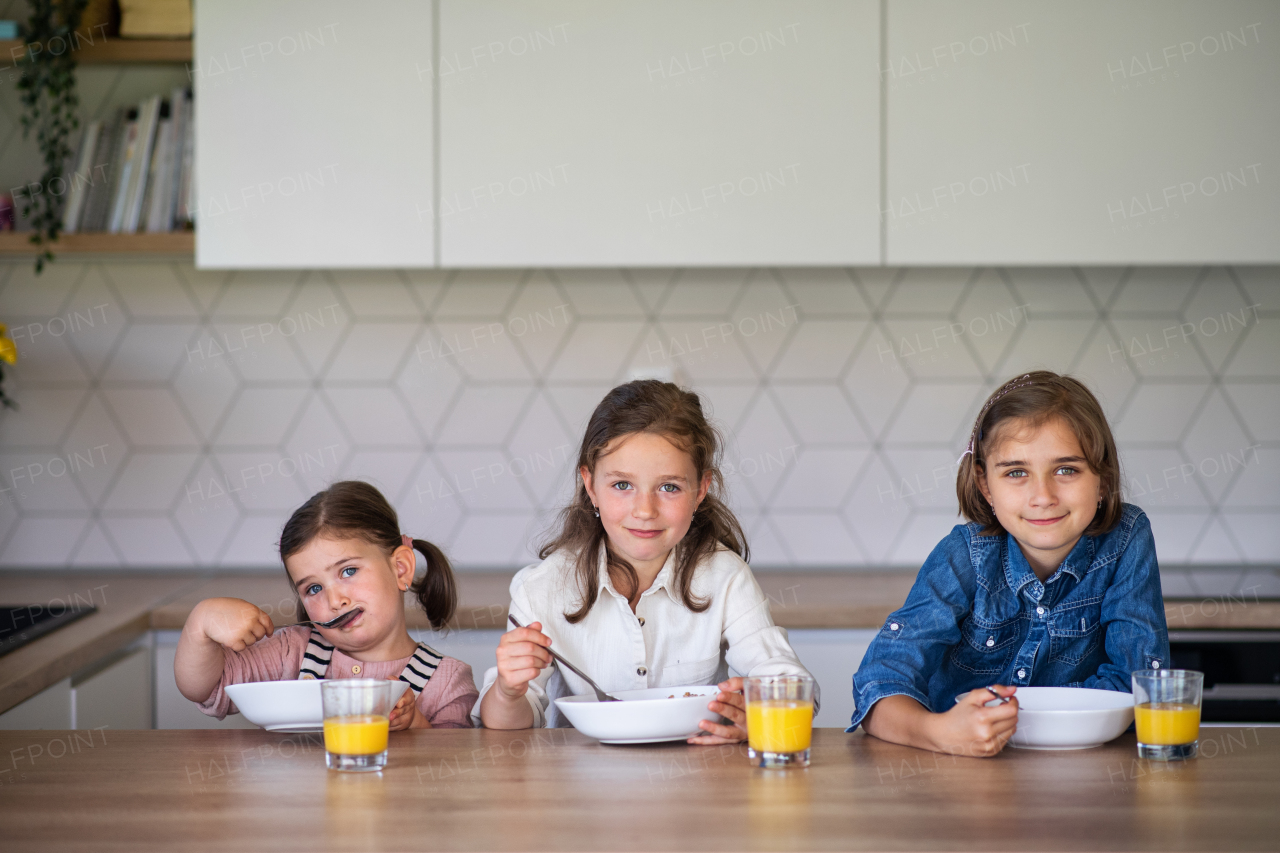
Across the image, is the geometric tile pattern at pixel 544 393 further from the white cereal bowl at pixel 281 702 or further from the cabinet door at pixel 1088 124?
the white cereal bowl at pixel 281 702

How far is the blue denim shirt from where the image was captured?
4.09 feet

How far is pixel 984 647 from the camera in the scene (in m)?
1.29

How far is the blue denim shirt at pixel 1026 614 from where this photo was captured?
1.25 meters

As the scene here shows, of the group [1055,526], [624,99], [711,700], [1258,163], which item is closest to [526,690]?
[711,700]

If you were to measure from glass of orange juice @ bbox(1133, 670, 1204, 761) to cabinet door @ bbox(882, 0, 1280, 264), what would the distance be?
1132mm

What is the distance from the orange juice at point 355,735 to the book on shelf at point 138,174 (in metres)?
1.41

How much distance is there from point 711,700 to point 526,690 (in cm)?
24

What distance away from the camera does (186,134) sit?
215 cm

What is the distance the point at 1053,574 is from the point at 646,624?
1.61ft

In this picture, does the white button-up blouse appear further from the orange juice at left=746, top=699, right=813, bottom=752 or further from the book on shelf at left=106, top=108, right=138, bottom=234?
the book on shelf at left=106, top=108, right=138, bottom=234

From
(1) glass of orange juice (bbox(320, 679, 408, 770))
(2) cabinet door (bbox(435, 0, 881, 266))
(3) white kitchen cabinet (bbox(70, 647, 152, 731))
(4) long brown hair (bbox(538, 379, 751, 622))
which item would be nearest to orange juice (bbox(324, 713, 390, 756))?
(1) glass of orange juice (bbox(320, 679, 408, 770))

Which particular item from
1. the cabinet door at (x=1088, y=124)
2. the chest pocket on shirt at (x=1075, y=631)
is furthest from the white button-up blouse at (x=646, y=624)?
the cabinet door at (x=1088, y=124)

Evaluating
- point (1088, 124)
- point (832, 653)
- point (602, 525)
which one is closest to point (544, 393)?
point (832, 653)

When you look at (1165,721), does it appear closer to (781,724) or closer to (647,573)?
(781,724)
